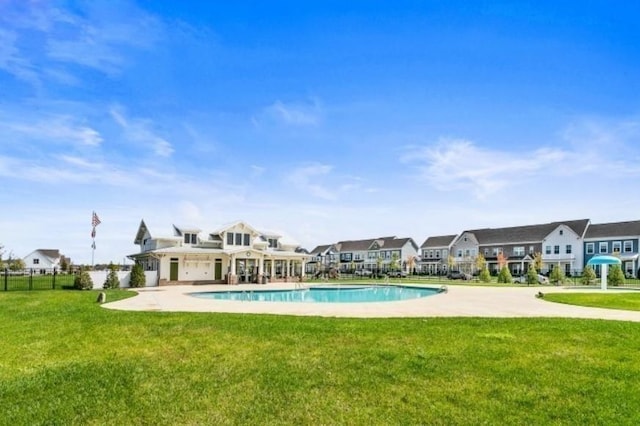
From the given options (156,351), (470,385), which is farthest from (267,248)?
(470,385)

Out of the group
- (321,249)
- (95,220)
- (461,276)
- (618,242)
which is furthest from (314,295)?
(321,249)

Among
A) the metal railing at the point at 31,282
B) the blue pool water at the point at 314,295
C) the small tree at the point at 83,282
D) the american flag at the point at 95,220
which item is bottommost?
the blue pool water at the point at 314,295

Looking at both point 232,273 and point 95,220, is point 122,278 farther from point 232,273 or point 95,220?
point 232,273

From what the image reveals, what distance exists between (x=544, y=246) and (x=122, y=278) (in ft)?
169

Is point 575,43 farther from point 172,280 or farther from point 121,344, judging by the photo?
point 172,280

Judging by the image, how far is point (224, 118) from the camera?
1994 centimetres

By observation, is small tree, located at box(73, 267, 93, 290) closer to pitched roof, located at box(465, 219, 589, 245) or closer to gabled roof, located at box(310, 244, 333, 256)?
pitched roof, located at box(465, 219, 589, 245)

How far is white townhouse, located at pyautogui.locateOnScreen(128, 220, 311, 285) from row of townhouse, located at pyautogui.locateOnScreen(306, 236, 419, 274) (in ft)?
113

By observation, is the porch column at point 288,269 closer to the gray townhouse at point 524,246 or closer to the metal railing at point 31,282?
the metal railing at point 31,282

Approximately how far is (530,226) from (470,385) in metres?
63.1

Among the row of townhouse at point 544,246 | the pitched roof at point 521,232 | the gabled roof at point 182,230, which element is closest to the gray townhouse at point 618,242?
the row of townhouse at point 544,246

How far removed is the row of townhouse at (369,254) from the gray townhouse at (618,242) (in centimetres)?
2311

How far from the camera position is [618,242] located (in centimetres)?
5341

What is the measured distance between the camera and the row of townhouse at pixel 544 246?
2091 inches
